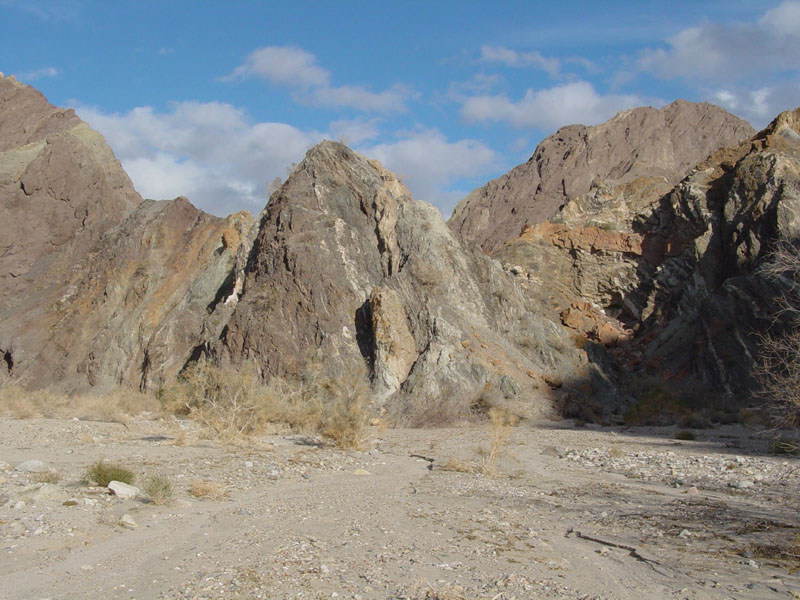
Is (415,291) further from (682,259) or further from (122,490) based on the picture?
(122,490)

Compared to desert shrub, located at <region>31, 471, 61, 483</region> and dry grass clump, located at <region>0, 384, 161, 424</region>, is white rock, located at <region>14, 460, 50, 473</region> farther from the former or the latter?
dry grass clump, located at <region>0, 384, 161, 424</region>

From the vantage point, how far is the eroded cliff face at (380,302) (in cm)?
2838

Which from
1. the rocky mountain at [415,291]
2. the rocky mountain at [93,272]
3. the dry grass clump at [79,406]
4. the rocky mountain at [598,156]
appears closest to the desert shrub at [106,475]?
the dry grass clump at [79,406]

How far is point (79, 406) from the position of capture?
94.0 ft

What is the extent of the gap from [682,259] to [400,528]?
117ft

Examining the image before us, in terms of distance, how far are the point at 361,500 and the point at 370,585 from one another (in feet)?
15.6

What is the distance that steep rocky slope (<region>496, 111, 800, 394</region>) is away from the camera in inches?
1247

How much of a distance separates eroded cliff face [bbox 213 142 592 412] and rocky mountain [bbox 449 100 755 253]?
987 inches

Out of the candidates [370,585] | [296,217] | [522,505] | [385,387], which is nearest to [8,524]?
[370,585]

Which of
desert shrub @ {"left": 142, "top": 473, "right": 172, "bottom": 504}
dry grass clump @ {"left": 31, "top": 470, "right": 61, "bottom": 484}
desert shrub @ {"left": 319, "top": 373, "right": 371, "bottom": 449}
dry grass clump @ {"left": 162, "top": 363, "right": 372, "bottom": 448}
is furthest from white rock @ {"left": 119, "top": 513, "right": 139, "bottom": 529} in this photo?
desert shrub @ {"left": 319, "top": 373, "right": 371, "bottom": 449}

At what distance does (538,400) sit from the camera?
1098 inches

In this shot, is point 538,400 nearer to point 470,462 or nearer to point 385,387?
point 385,387

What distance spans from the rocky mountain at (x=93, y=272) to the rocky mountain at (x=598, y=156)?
2651cm

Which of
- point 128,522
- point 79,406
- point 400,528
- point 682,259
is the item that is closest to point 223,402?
point 79,406
